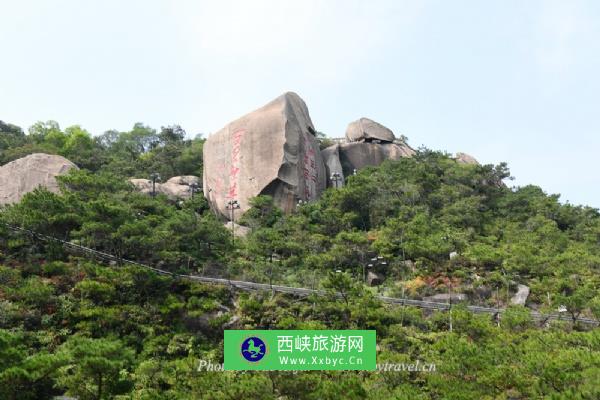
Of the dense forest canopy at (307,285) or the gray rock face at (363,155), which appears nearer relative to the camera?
the dense forest canopy at (307,285)

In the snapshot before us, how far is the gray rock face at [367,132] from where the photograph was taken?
3900cm

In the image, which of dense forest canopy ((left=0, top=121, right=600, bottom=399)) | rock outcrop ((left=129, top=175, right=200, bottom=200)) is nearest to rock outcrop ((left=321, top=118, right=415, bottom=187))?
dense forest canopy ((left=0, top=121, right=600, bottom=399))

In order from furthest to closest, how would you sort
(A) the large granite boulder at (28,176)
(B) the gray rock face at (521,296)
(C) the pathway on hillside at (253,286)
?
(A) the large granite boulder at (28,176) < (B) the gray rock face at (521,296) < (C) the pathway on hillside at (253,286)

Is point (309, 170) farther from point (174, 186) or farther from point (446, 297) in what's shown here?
point (446, 297)

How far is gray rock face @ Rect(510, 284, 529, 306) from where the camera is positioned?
20.7 m

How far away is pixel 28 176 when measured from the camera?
27.1m

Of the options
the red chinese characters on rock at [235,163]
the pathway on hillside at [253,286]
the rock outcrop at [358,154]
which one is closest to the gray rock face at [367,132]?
the rock outcrop at [358,154]

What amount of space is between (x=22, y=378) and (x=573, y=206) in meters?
31.9

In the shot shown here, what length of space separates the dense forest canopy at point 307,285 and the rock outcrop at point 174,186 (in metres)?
1.76

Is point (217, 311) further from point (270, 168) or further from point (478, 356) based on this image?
point (270, 168)

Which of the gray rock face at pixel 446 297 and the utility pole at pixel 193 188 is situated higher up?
the utility pole at pixel 193 188

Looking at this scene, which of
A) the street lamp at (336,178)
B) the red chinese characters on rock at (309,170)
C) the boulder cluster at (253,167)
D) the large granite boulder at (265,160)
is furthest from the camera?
the street lamp at (336,178)

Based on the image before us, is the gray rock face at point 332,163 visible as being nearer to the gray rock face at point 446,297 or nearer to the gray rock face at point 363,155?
the gray rock face at point 363,155

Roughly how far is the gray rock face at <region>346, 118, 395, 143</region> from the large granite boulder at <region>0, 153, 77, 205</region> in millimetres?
20013
